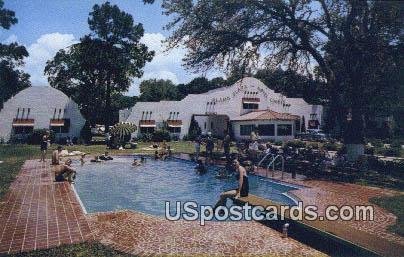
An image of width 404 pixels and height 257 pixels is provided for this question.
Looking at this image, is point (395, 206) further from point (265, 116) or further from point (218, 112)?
point (218, 112)

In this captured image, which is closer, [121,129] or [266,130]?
[121,129]

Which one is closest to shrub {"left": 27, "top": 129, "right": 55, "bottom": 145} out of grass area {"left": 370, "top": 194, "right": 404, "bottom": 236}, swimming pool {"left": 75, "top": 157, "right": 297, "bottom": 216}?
swimming pool {"left": 75, "top": 157, "right": 297, "bottom": 216}

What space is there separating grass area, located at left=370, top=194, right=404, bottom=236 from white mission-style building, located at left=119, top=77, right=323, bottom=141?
28896 millimetres

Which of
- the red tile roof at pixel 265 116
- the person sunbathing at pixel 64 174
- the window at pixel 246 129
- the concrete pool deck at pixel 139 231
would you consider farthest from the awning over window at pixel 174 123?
the concrete pool deck at pixel 139 231

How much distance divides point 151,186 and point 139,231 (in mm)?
10437

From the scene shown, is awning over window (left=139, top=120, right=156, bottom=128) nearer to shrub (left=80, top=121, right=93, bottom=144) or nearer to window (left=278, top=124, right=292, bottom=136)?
shrub (left=80, top=121, right=93, bottom=144)

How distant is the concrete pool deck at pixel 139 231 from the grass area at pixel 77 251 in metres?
0.31

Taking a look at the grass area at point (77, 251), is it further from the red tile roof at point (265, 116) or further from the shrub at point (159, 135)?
the shrub at point (159, 135)

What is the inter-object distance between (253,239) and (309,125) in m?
44.8

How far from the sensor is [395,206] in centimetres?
1280

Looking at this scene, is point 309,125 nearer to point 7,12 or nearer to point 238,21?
point 238,21

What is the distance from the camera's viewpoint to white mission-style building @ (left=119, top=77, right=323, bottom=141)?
44.1 meters

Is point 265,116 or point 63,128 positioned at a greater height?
point 265,116

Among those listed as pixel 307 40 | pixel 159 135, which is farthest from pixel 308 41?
pixel 159 135
